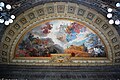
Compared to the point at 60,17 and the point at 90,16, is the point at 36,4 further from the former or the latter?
the point at 90,16

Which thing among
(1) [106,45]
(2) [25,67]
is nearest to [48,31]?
(2) [25,67]

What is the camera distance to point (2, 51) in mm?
14234

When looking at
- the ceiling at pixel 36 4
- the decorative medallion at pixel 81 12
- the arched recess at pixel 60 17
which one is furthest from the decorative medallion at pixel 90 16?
the ceiling at pixel 36 4

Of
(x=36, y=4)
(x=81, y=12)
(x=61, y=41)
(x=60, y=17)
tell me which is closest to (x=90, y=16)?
(x=81, y=12)

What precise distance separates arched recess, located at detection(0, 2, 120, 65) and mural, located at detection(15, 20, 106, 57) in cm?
31

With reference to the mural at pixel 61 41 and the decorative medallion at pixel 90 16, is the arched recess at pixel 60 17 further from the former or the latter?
the mural at pixel 61 41

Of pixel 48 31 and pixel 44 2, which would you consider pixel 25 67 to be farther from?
pixel 44 2

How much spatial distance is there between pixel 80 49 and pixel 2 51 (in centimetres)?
476

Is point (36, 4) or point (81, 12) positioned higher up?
point (36, 4)

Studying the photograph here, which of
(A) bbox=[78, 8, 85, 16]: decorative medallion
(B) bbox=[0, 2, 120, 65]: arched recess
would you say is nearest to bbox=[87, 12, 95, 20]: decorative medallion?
(B) bbox=[0, 2, 120, 65]: arched recess

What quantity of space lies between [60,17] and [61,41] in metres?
1.51

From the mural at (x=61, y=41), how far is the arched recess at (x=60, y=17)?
310 millimetres

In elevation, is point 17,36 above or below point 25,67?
above

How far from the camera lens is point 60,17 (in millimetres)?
14859
